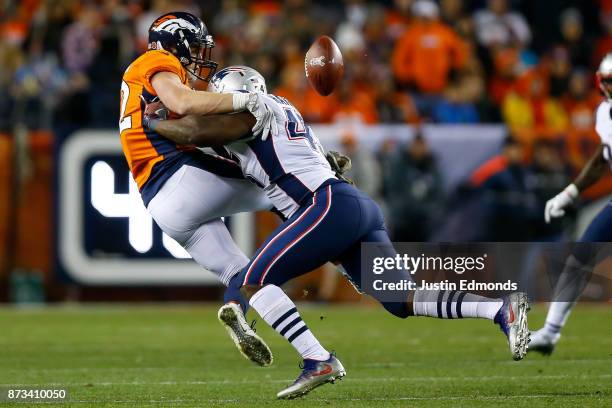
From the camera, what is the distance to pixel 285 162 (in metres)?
5.52

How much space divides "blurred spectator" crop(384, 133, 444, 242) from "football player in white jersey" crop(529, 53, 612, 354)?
4.67 m

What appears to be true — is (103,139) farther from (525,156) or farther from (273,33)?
(525,156)

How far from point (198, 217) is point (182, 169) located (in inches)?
9.8

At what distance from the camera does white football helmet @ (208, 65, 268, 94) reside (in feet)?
19.1

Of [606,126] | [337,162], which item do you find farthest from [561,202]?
[337,162]

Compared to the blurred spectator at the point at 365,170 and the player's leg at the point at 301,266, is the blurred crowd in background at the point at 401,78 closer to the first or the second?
the blurred spectator at the point at 365,170

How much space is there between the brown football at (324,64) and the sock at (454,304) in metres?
1.17

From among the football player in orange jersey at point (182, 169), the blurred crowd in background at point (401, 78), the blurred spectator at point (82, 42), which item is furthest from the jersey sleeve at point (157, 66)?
the blurred spectator at point (82, 42)

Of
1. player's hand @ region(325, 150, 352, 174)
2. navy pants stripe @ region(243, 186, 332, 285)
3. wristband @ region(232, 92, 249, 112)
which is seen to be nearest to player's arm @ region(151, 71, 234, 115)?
wristband @ region(232, 92, 249, 112)

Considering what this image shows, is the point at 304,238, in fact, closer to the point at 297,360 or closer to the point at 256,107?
the point at 256,107

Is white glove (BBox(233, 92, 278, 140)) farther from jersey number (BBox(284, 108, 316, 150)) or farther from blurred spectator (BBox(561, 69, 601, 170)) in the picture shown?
blurred spectator (BBox(561, 69, 601, 170))

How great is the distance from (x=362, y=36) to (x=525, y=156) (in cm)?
309

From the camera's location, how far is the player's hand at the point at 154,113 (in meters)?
5.78

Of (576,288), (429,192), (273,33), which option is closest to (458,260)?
(576,288)
